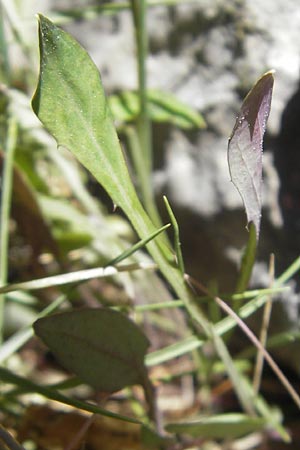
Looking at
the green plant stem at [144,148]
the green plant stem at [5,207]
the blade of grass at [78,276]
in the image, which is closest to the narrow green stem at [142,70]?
the green plant stem at [144,148]

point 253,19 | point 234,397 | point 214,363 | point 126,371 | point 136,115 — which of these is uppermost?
point 253,19

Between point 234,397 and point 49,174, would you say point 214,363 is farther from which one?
point 49,174

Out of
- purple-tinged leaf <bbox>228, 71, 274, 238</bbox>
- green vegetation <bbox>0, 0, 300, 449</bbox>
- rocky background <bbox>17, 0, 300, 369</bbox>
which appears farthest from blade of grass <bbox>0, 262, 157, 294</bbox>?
rocky background <bbox>17, 0, 300, 369</bbox>

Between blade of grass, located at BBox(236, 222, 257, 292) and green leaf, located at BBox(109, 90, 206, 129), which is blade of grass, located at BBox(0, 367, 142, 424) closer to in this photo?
blade of grass, located at BBox(236, 222, 257, 292)

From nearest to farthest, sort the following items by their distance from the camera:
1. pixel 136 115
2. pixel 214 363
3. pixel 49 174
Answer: pixel 214 363 → pixel 136 115 → pixel 49 174

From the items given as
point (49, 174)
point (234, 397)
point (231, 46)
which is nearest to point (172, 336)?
point (234, 397)


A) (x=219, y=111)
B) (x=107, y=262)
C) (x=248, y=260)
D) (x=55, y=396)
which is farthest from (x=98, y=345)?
(x=219, y=111)
